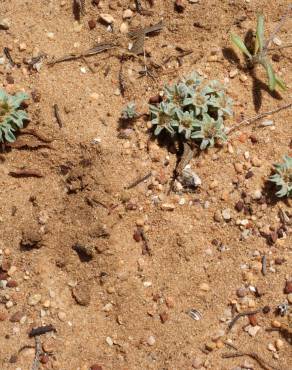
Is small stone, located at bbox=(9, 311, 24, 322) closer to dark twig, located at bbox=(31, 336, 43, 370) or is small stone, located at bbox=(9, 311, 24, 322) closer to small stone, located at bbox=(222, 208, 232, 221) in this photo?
dark twig, located at bbox=(31, 336, 43, 370)

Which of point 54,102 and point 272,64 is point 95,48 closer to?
point 54,102

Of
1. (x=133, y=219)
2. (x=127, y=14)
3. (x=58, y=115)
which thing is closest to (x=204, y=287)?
(x=133, y=219)

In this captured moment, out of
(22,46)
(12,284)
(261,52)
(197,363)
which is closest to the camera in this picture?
(197,363)

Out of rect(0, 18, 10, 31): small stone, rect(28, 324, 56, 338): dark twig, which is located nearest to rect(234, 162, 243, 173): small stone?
rect(28, 324, 56, 338): dark twig

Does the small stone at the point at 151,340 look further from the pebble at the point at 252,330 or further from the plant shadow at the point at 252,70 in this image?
the plant shadow at the point at 252,70

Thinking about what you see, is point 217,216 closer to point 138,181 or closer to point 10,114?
point 138,181

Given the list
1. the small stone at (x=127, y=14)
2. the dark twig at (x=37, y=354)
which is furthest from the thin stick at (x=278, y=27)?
the dark twig at (x=37, y=354)

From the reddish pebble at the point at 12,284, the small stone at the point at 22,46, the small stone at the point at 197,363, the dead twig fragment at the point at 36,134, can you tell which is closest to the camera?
the small stone at the point at 197,363
